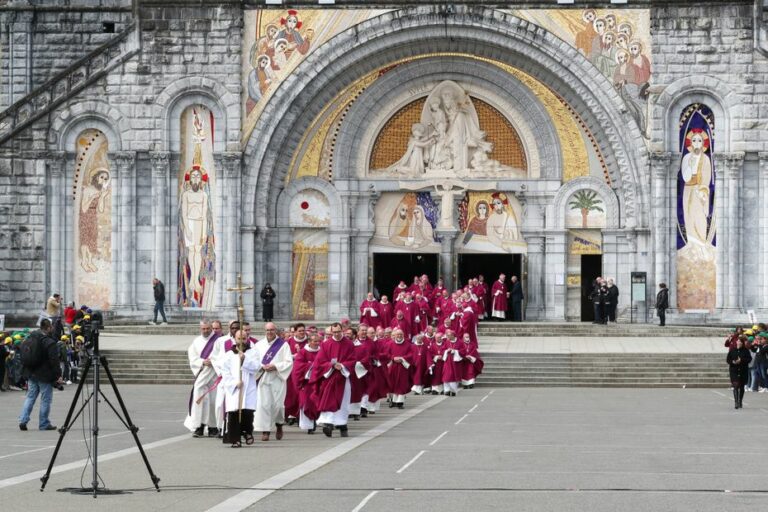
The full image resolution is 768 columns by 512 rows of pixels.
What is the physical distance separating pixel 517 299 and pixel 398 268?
4.31 meters

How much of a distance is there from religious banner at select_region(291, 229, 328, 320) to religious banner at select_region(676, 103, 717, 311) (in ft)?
36.1

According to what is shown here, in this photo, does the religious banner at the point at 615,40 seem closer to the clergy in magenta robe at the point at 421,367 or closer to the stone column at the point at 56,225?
the clergy in magenta robe at the point at 421,367

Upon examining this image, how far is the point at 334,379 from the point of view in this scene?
26922 mm

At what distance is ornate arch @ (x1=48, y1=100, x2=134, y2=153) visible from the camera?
1939 inches

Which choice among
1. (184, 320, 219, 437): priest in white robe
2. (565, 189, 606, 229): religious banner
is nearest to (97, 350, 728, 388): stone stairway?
(565, 189, 606, 229): religious banner

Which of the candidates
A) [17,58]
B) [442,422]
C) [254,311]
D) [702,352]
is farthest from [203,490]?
[17,58]

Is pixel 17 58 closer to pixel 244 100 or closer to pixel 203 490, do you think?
pixel 244 100

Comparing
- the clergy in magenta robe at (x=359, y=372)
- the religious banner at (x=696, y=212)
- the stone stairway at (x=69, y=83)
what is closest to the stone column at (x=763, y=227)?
the religious banner at (x=696, y=212)

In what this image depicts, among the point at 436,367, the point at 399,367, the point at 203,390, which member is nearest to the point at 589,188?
the point at 436,367

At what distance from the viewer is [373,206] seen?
168 feet

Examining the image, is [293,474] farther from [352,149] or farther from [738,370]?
[352,149]

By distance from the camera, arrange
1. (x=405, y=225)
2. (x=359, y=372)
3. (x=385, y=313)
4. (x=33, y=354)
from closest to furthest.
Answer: (x=33, y=354), (x=359, y=372), (x=385, y=313), (x=405, y=225)

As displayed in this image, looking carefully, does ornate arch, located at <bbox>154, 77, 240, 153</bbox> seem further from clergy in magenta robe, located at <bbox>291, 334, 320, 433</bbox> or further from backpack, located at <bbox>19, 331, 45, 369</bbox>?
backpack, located at <bbox>19, 331, 45, 369</bbox>

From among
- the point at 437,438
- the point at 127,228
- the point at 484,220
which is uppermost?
the point at 484,220
